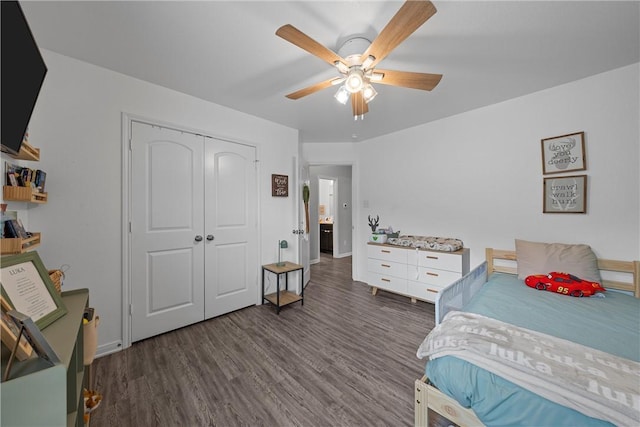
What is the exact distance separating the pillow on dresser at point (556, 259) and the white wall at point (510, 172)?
17 centimetres

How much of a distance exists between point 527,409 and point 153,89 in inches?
132

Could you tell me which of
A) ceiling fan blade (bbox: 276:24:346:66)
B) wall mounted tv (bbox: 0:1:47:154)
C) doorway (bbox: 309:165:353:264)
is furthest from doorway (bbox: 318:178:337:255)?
wall mounted tv (bbox: 0:1:47:154)

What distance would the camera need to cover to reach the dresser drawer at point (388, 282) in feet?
10.3

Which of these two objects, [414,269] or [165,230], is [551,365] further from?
[165,230]

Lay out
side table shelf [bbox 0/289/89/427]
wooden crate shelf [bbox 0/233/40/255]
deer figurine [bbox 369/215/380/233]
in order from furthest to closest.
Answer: deer figurine [bbox 369/215/380/233]
wooden crate shelf [bbox 0/233/40/255]
side table shelf [bbox 0/289/89/427]

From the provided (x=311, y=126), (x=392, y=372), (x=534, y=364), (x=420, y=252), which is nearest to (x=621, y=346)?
(x=534, y=364)

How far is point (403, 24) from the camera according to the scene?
3.84ft

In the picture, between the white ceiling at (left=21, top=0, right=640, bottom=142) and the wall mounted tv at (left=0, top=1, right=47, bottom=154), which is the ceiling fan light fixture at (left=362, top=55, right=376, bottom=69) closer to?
the white ceiling at (left=21, top=0, right=640, bottom=142)

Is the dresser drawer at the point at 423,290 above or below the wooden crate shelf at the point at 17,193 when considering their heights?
below

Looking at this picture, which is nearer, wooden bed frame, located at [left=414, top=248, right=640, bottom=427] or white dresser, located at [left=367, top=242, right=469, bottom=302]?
wooden bed frame, located at [left=414, top=248, right=640, bottom=427]

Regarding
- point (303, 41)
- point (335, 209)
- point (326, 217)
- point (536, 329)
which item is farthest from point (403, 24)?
point (326, 217)

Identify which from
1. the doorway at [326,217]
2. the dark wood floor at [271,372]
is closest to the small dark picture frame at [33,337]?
the dark wood floor at [271,372]

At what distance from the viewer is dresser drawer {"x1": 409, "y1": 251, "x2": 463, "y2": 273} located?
107 inches

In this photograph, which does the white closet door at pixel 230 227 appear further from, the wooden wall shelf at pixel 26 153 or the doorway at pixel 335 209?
the doorway at pixel 335 209
